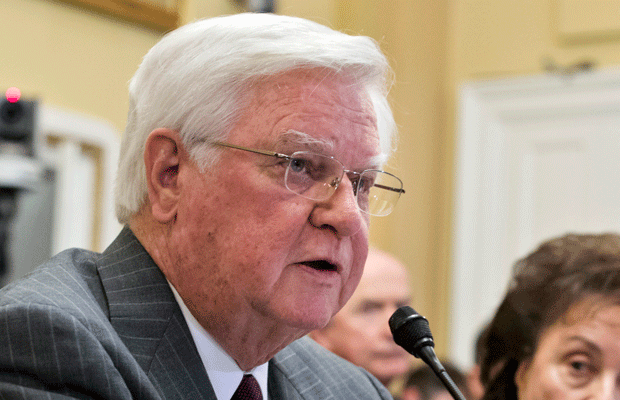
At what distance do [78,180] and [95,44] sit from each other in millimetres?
650

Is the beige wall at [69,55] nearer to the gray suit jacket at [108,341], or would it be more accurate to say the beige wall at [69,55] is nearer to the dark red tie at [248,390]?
the gray suit jacket at [108,341]

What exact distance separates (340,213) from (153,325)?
0.36 metres

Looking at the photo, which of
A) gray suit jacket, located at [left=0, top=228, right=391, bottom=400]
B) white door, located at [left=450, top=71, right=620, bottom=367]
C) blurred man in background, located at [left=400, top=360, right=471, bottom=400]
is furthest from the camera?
white door, located at [left=450, top=71, right=620, bottom=367]

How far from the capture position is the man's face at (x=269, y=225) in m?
1.26

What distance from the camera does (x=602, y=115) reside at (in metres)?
4.71

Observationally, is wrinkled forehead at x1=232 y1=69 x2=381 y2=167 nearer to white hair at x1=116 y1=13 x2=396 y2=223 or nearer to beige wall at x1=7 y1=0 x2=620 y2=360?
white hair at x1=116 y1=13 x2=396 y2=223

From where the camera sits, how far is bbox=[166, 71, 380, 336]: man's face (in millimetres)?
1259

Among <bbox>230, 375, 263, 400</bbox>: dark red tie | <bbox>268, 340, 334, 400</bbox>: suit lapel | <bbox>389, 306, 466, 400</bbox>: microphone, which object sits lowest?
<bbox>268, 340, 334, 400</bbox>: suit lapel

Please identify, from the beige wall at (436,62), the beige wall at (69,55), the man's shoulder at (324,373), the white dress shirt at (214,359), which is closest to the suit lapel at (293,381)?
the man's shoulder at (324,373)

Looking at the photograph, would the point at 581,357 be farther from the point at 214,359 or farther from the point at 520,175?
the point at 520,175

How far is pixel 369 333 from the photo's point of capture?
3066mm

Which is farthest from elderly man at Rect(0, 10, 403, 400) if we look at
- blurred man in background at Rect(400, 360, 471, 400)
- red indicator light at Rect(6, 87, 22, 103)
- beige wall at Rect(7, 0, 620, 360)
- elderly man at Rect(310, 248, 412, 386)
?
beige wall at Rect(7, 0, 620, 360)

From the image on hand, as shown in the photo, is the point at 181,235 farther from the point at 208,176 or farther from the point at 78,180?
the point at 78,180

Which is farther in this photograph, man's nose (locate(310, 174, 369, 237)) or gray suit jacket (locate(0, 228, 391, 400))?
man's nose (locate(310, 174, 369, 237))
